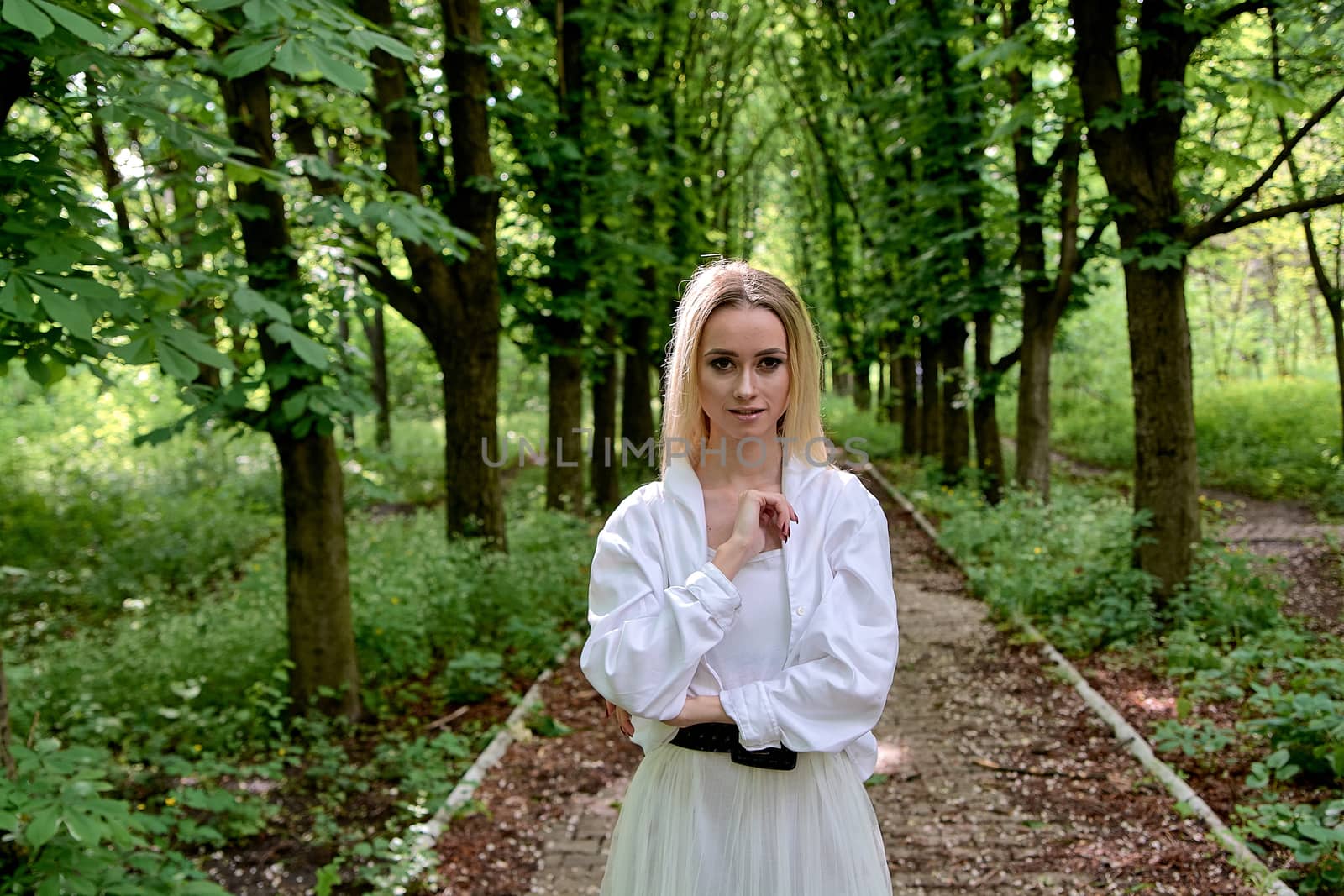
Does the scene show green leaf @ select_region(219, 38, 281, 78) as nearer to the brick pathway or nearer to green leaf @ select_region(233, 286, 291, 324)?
green leaf @ select_region(233, 286, 291, 324)

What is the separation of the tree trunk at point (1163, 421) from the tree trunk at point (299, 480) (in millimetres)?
5679

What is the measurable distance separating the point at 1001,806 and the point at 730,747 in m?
3.49

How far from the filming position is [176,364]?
318cm

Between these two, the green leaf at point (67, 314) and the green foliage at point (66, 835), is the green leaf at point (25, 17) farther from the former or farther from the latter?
the green foliage at point (66, 835)

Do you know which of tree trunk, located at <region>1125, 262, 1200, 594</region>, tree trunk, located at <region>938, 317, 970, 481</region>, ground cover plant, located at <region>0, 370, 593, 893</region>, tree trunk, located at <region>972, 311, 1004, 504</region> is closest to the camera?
ground cover plant, located at <region>0, 370, 593, 893</region>

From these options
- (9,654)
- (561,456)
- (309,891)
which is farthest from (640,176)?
(309,891)

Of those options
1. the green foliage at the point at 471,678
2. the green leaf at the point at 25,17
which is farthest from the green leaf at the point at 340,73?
the green foliage at the point at 471,678

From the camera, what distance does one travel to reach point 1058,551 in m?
9.27

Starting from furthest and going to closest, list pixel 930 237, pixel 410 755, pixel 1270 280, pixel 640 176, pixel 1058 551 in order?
pixel 1270 280, pixel 930 237, pixel 640 176, pixel 1058 551, pixel 410 755

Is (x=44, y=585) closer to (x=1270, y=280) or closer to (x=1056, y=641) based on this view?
(x=1056, y=641)

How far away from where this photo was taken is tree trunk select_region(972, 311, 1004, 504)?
1239cm

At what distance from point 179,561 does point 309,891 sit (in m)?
8.92

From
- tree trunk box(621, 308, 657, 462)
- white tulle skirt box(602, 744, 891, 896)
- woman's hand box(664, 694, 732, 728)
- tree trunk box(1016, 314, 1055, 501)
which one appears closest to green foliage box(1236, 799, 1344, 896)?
white tulle skirt box(602, 744, 891, 896)

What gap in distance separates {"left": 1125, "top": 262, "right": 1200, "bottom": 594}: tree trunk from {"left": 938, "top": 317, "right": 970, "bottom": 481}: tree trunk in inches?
264
